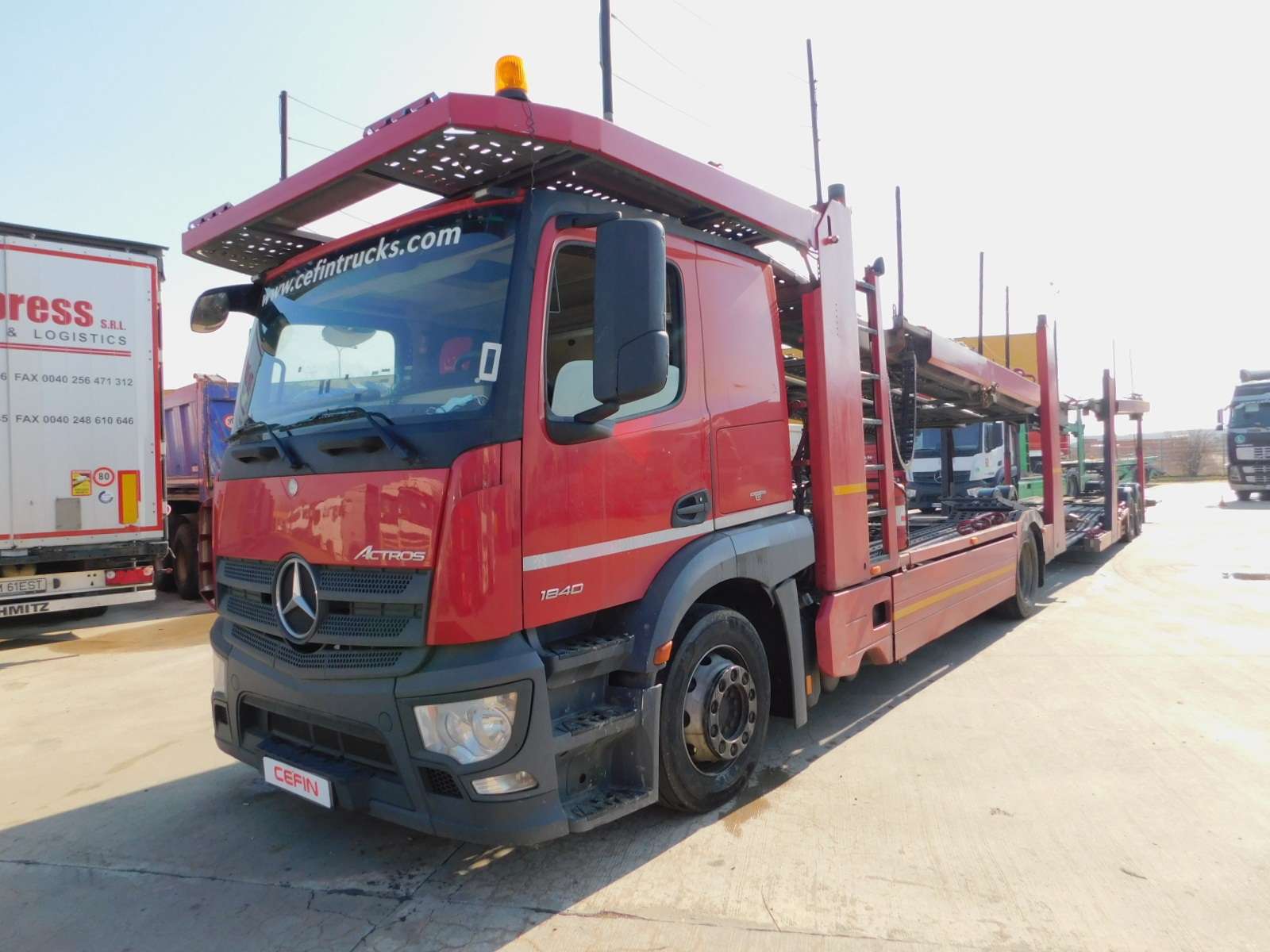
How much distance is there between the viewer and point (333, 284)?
137 inches

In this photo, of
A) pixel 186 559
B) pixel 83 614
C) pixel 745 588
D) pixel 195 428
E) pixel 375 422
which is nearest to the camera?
pixel 375 422

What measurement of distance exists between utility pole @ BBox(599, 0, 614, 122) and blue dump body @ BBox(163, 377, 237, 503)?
23.2 ft

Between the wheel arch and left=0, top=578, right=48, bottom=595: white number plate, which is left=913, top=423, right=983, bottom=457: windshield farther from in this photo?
left=0, top=578, right=48, bottom=595: white number plate

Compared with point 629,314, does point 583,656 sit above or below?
below

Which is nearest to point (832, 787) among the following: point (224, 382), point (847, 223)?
point (847, 223)

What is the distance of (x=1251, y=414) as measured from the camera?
74.6 feet

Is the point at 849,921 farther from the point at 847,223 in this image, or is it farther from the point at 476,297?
the point at 847,223

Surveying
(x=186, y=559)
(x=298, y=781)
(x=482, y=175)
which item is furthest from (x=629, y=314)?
(x=186, y=559)

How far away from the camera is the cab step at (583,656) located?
2.84 metres

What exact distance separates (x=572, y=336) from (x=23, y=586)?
7279 mm

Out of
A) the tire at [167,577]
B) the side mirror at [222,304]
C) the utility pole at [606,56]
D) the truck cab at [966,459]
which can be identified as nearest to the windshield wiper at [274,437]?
the side mirror at [222,304]

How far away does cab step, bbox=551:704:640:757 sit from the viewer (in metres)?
2.83

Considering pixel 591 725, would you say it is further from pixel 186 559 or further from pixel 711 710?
pixel 186 559

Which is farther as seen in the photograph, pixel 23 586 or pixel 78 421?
pixel 78 421
